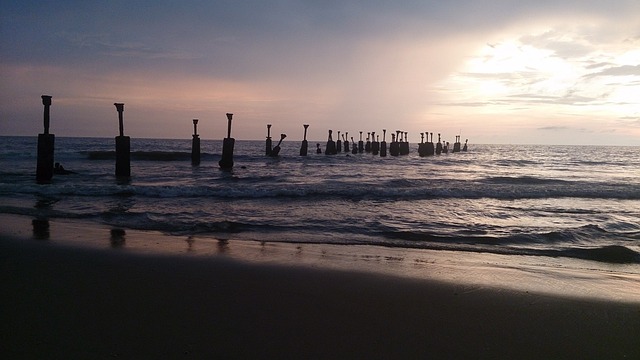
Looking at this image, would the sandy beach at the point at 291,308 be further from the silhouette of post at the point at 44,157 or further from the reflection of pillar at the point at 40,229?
the silhouette of post at the point at 44,157

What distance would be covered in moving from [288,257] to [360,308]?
2.27 metres

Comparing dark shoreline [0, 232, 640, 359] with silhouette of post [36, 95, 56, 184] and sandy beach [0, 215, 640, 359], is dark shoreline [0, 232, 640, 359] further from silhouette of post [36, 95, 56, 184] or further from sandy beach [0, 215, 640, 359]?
silhouette of post [36, 95, 56, 184]

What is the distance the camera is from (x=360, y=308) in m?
4.22

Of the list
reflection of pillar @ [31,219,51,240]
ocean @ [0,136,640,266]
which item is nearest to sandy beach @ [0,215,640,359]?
reflection of pillar @ [31,219,51,240]

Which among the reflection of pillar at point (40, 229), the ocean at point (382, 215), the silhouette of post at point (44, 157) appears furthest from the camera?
the silhouette of post at point (44, 157)

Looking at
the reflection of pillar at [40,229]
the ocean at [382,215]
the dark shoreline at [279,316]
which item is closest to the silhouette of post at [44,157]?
the ocean at [382,215]

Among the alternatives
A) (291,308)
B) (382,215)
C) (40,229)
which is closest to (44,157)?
(40,229)

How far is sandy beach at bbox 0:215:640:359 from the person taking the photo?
337cm

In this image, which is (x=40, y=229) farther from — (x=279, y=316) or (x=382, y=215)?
(x=382, y=215)

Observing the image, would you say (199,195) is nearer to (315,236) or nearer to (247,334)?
(315,236)

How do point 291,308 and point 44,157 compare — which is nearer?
point 291,308

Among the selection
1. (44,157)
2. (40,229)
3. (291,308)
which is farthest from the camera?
(44,157)

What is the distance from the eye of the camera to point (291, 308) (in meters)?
4.17

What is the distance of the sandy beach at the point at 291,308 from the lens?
3373 millimetres
